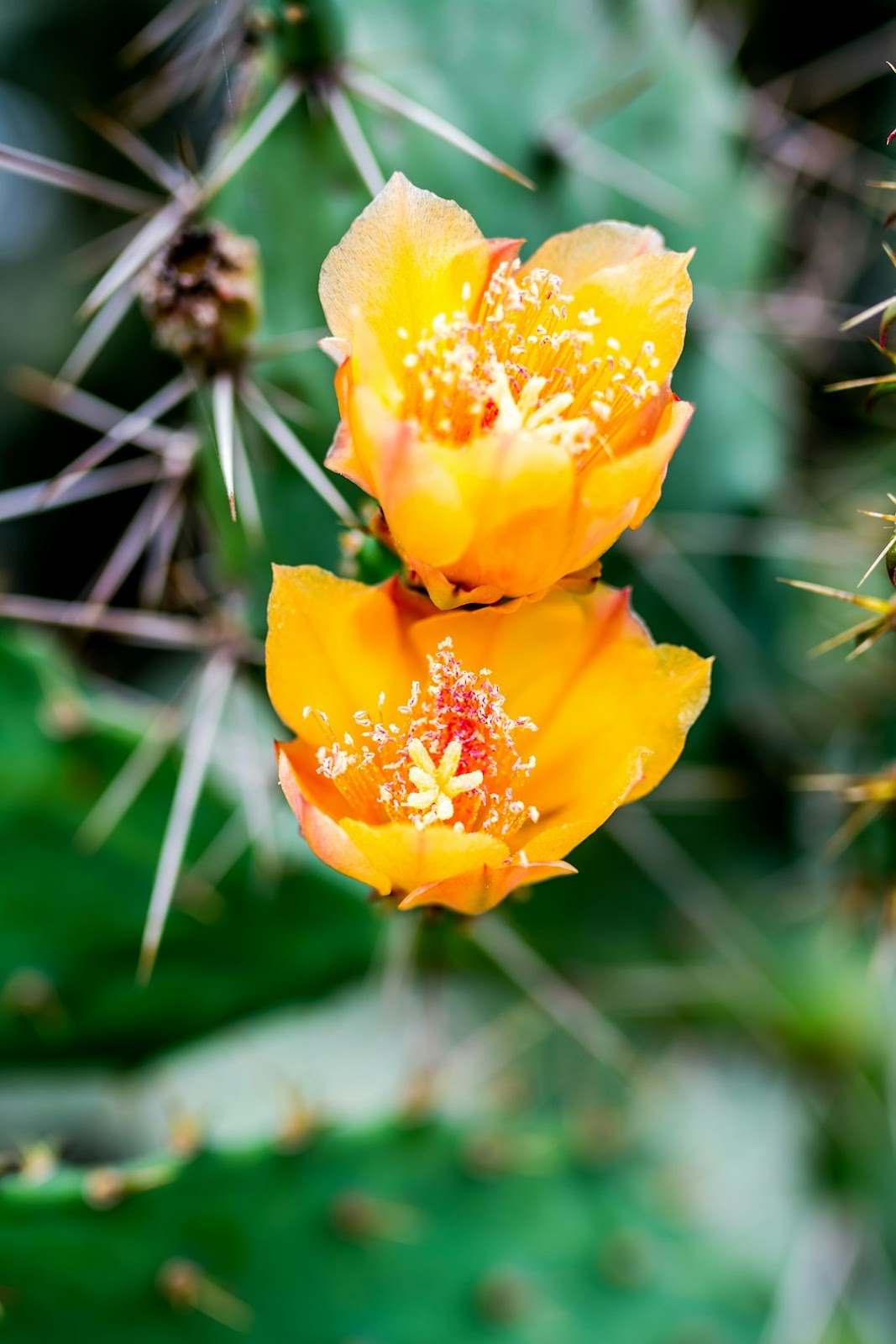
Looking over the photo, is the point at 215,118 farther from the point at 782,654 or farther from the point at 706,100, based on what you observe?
the point at 782,654

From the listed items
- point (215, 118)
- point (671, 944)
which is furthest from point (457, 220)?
point (215, 118)

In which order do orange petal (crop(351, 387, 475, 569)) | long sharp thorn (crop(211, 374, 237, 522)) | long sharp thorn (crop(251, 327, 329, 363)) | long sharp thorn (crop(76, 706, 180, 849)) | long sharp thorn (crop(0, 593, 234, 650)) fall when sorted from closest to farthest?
orange petal (crop(351, 387, 475, 569))
long sharp thorn (crop(211, 374, 237, 522))
long sharp thorn (crop(251, 327, 329, 363))
long sharp thorn (crop(0, 593, 234, 650))
long sharp thorn (crop(76, 706, 180, 849))

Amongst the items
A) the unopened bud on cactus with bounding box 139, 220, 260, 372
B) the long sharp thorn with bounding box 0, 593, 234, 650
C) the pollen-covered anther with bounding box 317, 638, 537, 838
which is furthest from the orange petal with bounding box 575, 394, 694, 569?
the long sharp thorn with bounding box 0, 593, 234, 650

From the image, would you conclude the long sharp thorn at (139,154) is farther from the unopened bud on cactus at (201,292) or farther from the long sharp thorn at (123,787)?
the long sharp thorn at (123,787)

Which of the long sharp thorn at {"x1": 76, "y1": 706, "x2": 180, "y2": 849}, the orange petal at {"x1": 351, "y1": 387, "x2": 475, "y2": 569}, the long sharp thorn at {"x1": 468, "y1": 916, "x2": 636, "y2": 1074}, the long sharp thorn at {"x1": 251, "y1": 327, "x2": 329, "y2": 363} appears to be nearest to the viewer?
the orange petal at {"x1": 351, "y1": 387, "x2": 475, "y2": 569}

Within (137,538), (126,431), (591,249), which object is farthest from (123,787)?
(591,249)

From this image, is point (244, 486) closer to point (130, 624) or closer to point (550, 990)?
point (130, 624)

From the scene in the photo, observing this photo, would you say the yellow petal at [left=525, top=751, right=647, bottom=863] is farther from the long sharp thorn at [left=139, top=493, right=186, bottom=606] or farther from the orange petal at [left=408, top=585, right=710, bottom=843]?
the long sharp thorn at [left=139, top=493, right=186, bottom=606]
